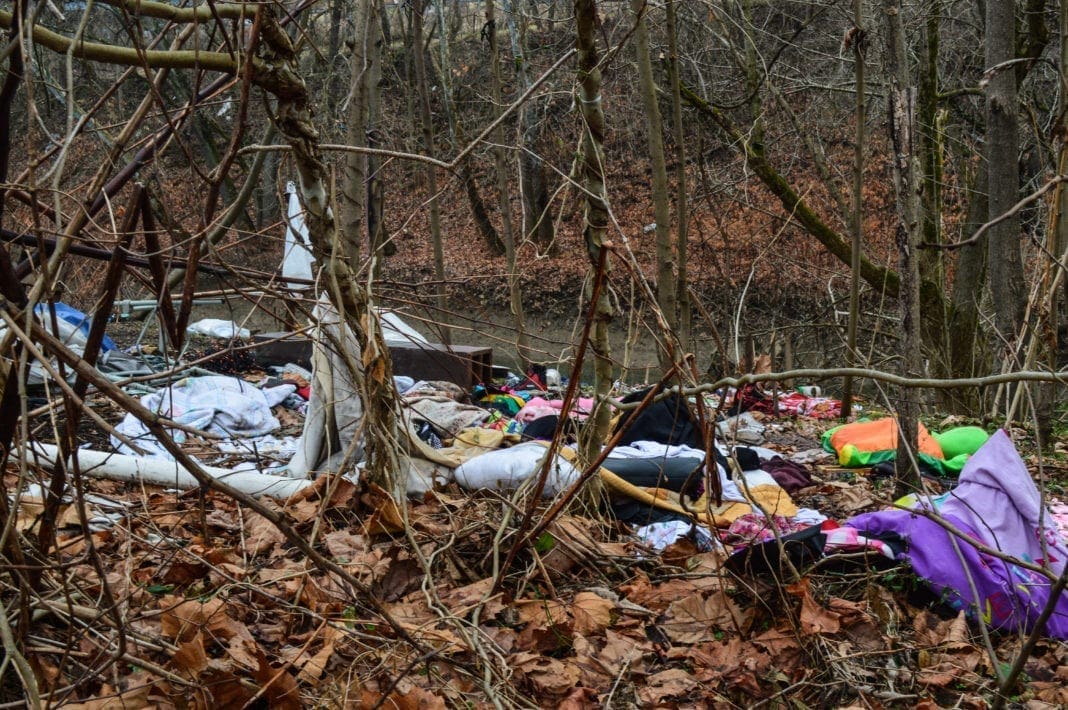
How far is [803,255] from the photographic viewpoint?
49.9 feet

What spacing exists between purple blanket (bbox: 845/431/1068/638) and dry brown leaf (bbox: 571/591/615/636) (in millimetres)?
1234

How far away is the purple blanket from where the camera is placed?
333cm

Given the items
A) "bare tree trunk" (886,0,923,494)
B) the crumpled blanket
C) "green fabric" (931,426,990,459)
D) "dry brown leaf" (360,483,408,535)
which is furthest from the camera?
the crumpled blanket

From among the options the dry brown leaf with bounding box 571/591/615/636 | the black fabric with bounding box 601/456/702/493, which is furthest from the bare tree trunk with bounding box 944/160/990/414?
the dry brown leaf with bounding box 571/591/615/636

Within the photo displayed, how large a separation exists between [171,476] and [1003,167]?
19.7ft

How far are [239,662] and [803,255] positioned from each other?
14.1 m

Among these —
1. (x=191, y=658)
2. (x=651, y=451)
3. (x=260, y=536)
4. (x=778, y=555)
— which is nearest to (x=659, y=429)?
(x=651, y=451)

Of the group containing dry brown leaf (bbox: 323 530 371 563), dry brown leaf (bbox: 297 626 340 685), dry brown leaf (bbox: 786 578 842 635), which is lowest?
dry brown leaf (bbox: 786 578 842 635)

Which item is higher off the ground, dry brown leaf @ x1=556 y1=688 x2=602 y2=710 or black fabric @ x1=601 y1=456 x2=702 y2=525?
black fabric @ x1=601 y1=456 x2=702 y2=525

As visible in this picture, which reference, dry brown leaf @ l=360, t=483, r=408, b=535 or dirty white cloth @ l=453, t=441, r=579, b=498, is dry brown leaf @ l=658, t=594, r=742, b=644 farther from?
dry brown leaf @ l=360, t=483, r=408, b=535

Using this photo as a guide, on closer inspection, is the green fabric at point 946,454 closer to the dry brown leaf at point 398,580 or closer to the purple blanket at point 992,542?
the purple blanket at point 992,542

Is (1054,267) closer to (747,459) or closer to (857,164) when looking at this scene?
(747,459)

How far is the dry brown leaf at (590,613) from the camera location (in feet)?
9.68

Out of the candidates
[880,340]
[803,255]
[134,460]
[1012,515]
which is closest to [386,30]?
[803,255]
